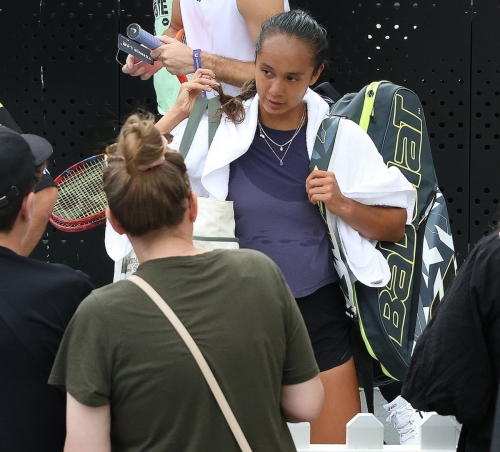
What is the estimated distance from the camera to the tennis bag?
280cm

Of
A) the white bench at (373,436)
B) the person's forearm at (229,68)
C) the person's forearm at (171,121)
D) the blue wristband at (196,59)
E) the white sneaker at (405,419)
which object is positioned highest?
the blue wristband at (196,59)

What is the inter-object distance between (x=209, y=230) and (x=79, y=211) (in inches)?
31.1

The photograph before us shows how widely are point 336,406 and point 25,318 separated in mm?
1159

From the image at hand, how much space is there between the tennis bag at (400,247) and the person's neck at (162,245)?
0.97 meters

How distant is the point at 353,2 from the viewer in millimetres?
5168

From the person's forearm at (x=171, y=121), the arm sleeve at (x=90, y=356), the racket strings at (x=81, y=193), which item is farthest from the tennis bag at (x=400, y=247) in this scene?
the arm sleeve at (x=90, y=356)

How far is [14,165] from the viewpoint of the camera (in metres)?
1.97

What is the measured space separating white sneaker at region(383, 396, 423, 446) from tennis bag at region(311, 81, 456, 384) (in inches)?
6.1

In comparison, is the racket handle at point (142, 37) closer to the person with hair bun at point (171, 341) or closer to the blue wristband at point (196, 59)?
the blue wristband at point (196, 59)

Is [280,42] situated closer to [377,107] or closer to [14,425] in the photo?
[377,107]

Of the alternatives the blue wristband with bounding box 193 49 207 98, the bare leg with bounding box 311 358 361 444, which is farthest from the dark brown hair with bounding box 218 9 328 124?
the bare leg with bounding box 311 358 361 444

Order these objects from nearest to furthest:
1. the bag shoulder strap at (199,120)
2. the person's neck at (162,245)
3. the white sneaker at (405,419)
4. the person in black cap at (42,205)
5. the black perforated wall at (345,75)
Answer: the person's neck at (162,245), the person in black cap at (42,205), the bag shoulder strap at (199,120), the white sneaker at (405,419), the black perforated wall at (345,75)

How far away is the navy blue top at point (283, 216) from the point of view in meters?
2.70

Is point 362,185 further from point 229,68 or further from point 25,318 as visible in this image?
Answer: point 25,318
